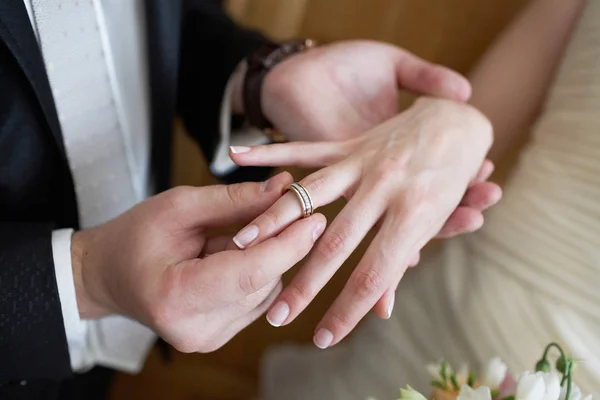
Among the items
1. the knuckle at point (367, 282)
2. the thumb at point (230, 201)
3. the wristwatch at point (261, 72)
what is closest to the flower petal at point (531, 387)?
the knuckle at point (367, 282)

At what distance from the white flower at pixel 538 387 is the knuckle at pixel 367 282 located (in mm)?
160

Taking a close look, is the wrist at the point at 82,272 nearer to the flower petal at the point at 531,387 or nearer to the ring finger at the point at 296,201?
the ring finger at the point at 296,201

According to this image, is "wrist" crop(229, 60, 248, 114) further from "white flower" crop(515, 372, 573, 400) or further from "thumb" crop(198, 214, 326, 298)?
"white flower" crop(515, 372, 573, 400)

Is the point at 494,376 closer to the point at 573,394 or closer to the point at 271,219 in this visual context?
the point at 573,394

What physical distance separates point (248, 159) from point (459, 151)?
26 centimetres

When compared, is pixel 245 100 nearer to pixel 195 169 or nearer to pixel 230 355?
pixel 195 169

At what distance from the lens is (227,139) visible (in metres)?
0.87

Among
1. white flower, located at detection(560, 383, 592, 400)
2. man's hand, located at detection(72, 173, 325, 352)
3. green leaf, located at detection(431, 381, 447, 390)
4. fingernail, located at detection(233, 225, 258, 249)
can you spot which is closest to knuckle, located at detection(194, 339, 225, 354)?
man's hand, located at detection(72, 173, 325, 352)

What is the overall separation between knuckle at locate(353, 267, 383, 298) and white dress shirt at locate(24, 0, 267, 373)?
0.95 feet

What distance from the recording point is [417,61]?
Answer: 760mm

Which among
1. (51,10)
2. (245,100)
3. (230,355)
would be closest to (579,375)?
(245,100)

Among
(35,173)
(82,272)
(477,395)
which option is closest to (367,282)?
(477,395)

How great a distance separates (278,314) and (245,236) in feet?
0.28

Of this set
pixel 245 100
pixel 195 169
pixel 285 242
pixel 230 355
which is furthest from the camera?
pixel 230 355
